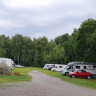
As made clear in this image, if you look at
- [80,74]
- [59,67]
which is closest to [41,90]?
[80,74]

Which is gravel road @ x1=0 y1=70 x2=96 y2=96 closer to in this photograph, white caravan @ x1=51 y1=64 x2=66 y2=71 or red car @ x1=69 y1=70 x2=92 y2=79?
red car @ x1=69 y1=70 x2=92 y2=79

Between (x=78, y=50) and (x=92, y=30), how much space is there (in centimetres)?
421

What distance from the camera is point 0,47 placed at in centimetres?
9075

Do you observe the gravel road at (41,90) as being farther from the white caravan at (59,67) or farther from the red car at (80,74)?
the white caravan at (59,67)

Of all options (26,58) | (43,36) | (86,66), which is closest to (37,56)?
(26,58)

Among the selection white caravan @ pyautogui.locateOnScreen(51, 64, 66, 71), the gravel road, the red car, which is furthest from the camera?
white caravan @ pyautogui.locateOnScreen(51, 64, 66, 71)

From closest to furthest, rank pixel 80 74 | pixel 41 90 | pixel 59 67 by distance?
1. pixel 41 90
2. pixel 80 74
3. pixel 59 67

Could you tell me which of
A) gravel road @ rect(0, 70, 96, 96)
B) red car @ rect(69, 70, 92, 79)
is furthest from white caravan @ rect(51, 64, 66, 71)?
gravel road @ rect(0, 70, 96, 96)

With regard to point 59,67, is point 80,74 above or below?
below

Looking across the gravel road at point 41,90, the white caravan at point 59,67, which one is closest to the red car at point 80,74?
the gravel road at point 41,90

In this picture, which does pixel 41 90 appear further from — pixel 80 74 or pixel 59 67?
pixel 59 67

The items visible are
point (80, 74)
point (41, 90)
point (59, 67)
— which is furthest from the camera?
point (59, 67)

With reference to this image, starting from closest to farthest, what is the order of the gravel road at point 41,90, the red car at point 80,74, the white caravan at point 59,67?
the gravel road at point 41,90 < the red car at point 80,74 < the white caravan at point 59,67

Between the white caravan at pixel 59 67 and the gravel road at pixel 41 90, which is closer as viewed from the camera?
the gravel road at pixel 41 90
